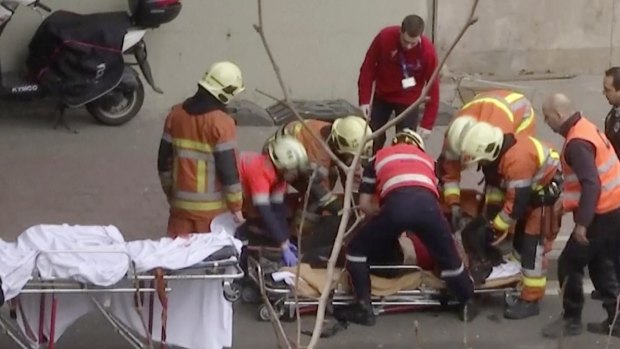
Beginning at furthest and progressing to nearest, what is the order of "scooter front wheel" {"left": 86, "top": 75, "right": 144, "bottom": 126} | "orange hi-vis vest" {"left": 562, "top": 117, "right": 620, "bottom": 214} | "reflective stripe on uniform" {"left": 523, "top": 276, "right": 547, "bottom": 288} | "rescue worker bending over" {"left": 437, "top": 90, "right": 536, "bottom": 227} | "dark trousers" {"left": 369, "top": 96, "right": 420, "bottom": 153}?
"scooter front wheel" {"left": 86, "top": 75, "right": 144, "bottom": 126} → "dark trousers" {"left": 369, "top": 96, "right": 420, "bottom": 153} → "rescue worker bending over" {"left": 437, "top": 90, "right": 536, "bottom": 227} → "reflective stripe on uniform" {"left": 523, "top": 276, "right": 547, "bottom": 288} → "orange hi-vis vest" {"left": 562, "top": 117, "right": 620, "bottom": 214}

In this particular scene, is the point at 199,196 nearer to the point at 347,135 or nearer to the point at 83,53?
the point at 347,135

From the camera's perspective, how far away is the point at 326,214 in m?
8.25

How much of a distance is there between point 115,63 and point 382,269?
3.75m

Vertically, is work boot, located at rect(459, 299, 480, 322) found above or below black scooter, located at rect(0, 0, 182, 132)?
below

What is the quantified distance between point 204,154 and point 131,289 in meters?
1.34

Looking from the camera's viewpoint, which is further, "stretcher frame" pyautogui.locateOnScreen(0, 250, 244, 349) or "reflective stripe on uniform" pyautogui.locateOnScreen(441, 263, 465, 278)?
"reflective stripe on uniform" pyautogui.locateOnScreen(441, 263, 465, 278)

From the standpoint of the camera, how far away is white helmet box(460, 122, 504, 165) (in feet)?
26.1

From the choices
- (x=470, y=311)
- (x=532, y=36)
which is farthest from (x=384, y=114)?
(x=532, y=36)

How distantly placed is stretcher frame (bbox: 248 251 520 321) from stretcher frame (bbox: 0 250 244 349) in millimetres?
817

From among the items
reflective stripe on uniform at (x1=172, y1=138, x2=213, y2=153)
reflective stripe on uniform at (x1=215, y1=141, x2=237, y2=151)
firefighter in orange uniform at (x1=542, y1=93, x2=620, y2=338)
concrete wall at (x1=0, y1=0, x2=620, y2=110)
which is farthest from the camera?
concrete wall at (x1=0, y1=0, x2=620, y2=110)

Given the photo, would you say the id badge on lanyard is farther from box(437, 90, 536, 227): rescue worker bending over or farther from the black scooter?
the black scooter

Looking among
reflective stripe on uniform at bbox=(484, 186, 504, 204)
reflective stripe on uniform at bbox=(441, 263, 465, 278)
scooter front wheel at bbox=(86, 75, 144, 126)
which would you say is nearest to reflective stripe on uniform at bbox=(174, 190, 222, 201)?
reflective stripe on uniform at bbox=(441, 263, 465, 278)

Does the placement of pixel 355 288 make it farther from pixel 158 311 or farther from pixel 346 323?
pixel 158 311

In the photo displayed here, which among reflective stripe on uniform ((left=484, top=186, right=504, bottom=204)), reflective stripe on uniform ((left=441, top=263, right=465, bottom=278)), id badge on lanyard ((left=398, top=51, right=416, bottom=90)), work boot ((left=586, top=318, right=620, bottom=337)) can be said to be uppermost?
id badge on lanyard ((left=398, top=51, right=416, bottom=90))
